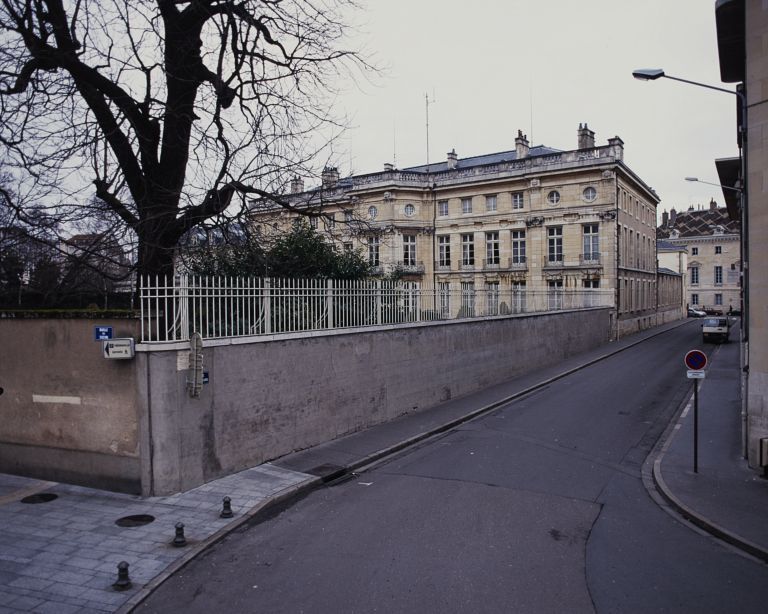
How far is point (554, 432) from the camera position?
1391cm

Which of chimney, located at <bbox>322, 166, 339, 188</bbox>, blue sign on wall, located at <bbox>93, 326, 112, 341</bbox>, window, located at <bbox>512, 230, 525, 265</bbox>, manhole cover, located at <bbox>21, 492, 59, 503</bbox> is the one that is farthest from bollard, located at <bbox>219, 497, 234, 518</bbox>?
window, located at <bbox>512, 230, 525, 265</bbox>

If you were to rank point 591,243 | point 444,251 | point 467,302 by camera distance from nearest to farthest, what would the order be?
point 467,302
point 591,243
point 444,251

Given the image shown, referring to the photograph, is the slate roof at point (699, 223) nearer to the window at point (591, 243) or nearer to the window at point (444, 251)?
the window at point (591, 243)

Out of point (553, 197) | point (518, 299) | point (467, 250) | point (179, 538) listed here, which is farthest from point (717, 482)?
point (467, 250)

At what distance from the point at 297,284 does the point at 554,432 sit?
7.01 meters

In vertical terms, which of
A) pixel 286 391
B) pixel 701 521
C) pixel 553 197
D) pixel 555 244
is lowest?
pixel 701 521

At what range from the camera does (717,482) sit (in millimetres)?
9984

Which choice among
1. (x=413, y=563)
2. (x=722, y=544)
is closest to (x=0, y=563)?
(x=413, y=563)

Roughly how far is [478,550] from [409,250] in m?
42.5

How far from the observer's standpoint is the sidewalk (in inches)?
314

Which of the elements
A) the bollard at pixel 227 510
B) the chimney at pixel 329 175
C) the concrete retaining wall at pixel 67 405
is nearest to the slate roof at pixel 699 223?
the chimney at pixel 329 175

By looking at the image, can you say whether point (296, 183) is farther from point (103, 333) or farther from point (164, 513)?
point (164, 513)

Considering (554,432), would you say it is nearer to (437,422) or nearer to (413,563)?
(437,422)

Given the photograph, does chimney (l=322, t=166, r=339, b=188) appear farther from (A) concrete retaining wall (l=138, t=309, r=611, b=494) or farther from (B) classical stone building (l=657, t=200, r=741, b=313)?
(B) classical stone building (l=657, t=200, r=741, b=313)
